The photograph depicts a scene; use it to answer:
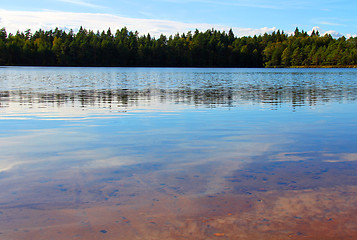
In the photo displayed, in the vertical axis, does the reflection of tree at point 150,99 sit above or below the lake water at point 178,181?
above

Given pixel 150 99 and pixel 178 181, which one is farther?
pixel 150 99

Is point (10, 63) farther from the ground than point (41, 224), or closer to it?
farther from the ground

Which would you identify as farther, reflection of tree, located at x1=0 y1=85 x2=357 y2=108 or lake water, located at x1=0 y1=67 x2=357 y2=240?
reflection of tree, located at x1=0 y1=85 x2=357 y2=108

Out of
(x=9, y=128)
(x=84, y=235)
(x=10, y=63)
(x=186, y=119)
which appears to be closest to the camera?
(x=84, y=235)

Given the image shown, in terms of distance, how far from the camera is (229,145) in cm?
920

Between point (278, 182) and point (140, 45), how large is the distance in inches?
7836

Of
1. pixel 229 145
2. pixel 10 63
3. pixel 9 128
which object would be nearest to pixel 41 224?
pixel 229 145

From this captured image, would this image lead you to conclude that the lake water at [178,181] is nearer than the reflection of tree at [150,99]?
Yes

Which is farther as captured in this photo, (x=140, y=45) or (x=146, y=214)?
(x=140, y=45)

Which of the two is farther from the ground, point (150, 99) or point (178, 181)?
point (150, 99)

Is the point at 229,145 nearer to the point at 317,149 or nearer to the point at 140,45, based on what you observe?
the point at 317,149

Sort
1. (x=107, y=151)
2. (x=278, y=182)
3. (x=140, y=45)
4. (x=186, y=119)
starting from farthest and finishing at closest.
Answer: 1. (x=140, y=45)
2. (x=186, y=119)
3. (x=107, y=151)
4. (x=278, y=182)

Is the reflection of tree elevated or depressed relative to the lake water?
elevated

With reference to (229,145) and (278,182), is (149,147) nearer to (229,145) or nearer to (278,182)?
(229,145)
